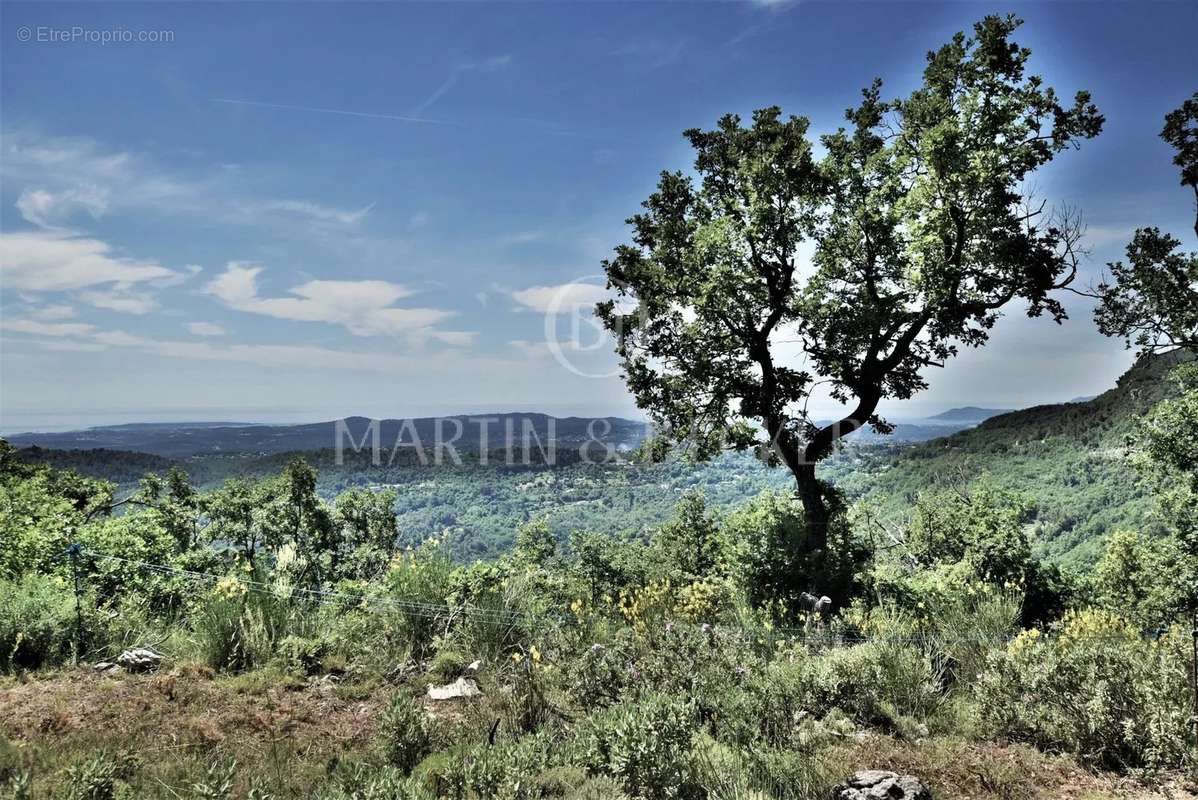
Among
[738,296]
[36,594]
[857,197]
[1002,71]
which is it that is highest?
[1002,71]

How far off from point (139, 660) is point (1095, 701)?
6.83m

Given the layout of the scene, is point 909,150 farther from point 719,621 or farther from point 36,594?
point 36,594

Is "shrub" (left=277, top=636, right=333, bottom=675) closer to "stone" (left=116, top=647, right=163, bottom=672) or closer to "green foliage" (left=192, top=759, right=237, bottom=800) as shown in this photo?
"stone" (left=116, top=647, right=163, bottom=672)

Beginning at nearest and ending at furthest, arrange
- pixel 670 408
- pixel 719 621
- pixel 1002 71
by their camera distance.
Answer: pixel 719 621 → pixel 1002 71 → pixel 670 408

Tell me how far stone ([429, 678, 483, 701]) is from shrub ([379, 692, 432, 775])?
1.12 meters

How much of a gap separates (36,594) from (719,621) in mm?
6187

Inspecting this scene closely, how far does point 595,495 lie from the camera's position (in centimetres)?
5394

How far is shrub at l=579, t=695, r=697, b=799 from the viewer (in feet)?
11.9

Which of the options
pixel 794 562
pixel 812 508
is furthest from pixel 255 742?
pixel 812 508

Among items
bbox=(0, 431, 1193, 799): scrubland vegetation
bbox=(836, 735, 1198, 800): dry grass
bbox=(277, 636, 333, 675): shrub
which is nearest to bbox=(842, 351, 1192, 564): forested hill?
bbox=(0, 431, 1193, 799): scrubland vegetation

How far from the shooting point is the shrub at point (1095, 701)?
414 cm

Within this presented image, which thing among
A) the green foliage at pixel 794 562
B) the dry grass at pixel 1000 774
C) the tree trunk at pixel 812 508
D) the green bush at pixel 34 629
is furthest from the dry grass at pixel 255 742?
the tree trunk at pixel 812 508

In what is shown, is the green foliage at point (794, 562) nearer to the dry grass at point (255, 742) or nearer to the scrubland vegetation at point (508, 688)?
the scrubland vegetation at point (508, 688)

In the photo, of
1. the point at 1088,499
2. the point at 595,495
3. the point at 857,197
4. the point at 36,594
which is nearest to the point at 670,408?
the point at 857,197
